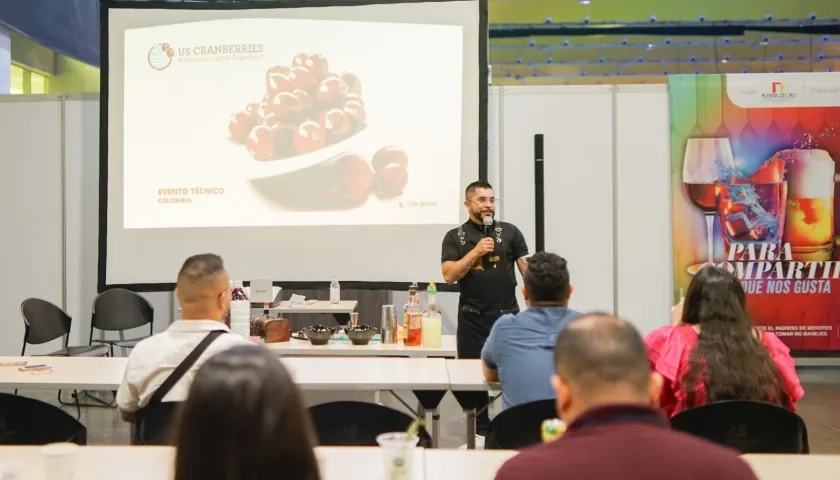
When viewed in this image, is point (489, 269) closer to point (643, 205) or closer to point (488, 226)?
point (488, 226)

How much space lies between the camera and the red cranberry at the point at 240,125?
5043mm

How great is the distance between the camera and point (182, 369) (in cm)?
217

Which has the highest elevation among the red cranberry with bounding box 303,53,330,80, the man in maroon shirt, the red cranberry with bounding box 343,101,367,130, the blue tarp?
the blue tarp

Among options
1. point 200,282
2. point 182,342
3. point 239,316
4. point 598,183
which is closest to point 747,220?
point 598,183

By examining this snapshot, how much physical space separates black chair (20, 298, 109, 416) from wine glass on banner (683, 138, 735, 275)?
171 inches

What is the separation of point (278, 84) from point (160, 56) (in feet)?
2.99

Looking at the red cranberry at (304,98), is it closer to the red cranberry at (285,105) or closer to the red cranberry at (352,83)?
the red cranberry at (285,105)

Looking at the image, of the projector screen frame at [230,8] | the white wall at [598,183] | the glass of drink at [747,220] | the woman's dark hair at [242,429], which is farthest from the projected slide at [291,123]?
the woman's dark hair at [242,429]

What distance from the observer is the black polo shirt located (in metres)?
3.99

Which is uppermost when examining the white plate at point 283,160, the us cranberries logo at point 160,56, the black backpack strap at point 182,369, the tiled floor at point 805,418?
the us cranberries logo at point 160,56

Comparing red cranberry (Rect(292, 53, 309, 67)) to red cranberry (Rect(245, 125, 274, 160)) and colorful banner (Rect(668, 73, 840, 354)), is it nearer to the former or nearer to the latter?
red cranberry (Rect(245, 125, 274, 160))

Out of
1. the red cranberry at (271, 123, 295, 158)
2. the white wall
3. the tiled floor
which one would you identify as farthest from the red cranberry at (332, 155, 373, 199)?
the tiled floor

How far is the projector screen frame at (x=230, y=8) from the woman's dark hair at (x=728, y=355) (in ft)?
8.65

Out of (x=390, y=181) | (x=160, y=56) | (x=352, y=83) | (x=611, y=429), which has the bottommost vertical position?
(x=611, y=429)
